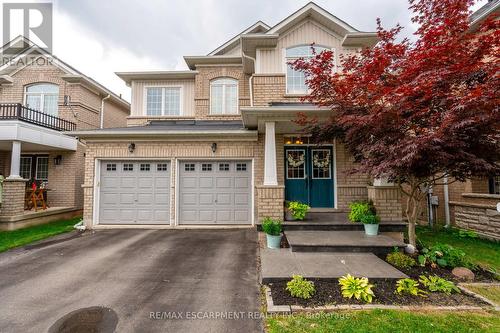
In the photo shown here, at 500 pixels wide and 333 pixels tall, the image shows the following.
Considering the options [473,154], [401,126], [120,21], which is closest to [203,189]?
[401,126]

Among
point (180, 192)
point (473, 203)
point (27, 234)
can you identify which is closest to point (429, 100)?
point (473, 203)

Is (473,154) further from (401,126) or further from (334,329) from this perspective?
(334,329)

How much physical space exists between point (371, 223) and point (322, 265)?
232 centimetres

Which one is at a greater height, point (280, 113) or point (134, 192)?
point (280, 113)

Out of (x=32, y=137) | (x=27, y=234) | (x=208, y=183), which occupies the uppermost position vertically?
(x=32, y=137)

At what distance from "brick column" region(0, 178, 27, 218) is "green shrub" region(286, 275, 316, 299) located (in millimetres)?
10607

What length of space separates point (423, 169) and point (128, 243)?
24.7 feet

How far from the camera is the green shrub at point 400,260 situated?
4.70m

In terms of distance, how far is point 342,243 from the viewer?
17.6 ft

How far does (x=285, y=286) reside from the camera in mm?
3914

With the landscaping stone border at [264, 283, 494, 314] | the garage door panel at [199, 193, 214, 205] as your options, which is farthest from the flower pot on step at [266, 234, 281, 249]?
the garage door panel at [199, 193, 214, 205]

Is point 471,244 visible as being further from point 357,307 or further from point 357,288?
point 357,307

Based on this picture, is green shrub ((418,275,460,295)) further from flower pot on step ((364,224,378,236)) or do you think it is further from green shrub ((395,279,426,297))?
flower pot on step ((364,224,378,236))

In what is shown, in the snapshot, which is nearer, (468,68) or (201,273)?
(468,68)
